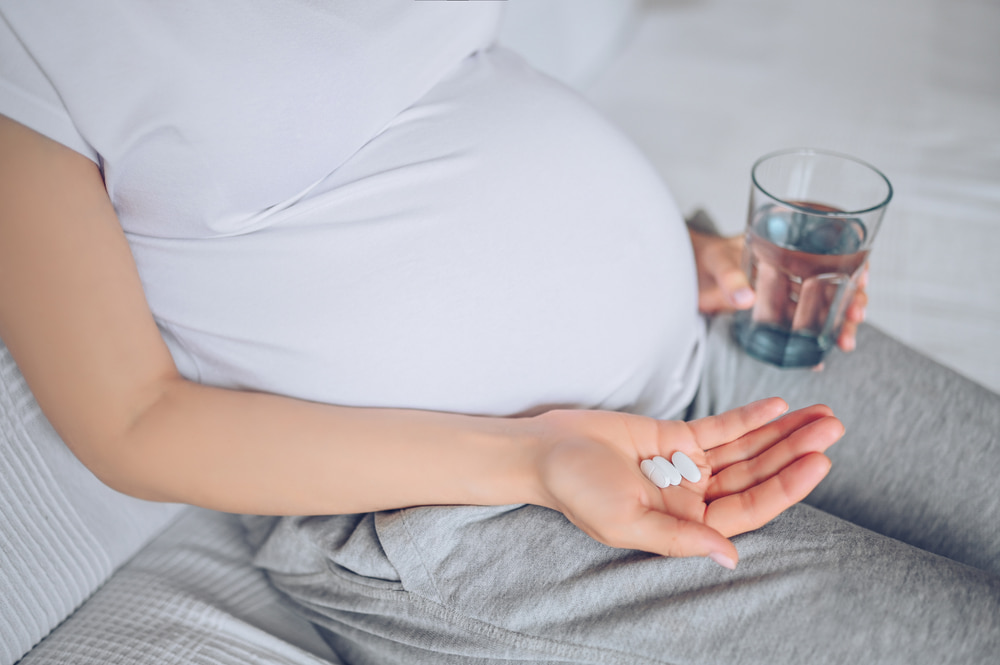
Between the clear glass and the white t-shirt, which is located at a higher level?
the white t-shirt

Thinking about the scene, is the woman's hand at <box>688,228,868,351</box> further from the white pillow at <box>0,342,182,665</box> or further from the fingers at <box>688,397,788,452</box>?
the white pillow at <box>0,342,182,665</box>

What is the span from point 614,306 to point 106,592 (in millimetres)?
501

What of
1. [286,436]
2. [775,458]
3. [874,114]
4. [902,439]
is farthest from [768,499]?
[874,114]

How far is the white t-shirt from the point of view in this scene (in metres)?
0.46

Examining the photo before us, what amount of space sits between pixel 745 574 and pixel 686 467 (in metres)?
0.09

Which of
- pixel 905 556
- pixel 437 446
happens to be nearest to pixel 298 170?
pixel 437 446

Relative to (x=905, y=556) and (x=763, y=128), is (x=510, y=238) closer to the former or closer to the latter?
(x=905, y=556)

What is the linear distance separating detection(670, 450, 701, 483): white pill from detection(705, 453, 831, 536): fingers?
30 mm

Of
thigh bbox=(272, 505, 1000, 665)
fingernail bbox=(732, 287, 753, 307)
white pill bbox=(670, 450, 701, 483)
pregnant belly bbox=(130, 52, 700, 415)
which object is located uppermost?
pregnant belly bbox=(130, 52, 700, 415)

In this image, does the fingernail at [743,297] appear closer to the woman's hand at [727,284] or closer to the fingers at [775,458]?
the woman's hand at [727,284]

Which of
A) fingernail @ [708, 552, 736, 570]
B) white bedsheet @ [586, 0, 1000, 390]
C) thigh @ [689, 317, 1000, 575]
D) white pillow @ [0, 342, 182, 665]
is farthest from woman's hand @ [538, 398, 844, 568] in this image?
white bedsheet @ [586, 0, 1000, 390]

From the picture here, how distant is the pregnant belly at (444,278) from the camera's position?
0.51 meters

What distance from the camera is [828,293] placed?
67cm

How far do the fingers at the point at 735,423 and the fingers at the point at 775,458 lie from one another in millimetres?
20
